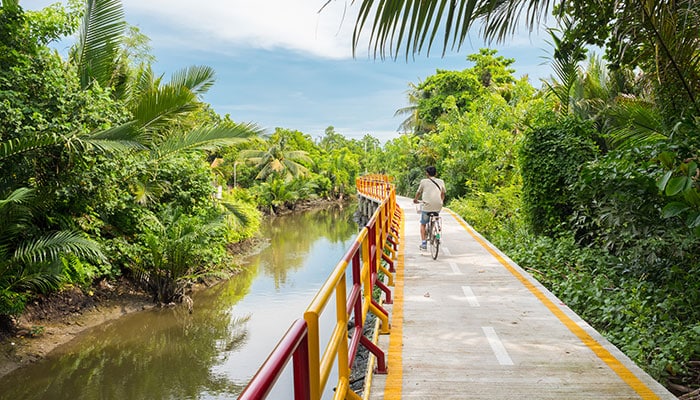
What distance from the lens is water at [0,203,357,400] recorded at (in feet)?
29.0

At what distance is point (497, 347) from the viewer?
5469 mm

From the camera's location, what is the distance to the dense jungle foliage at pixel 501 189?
523cm

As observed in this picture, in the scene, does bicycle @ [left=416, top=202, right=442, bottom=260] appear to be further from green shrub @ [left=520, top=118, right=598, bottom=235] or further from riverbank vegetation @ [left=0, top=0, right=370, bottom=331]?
riverbank vegetation @ [left=0, top=0, right=370, bottom=331]

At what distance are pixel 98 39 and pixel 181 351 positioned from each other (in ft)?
22.5

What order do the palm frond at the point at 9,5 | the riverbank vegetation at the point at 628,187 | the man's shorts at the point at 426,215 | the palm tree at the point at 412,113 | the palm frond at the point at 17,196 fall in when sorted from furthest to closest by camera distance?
the palm tree at the point at 412,113
the man's shorts at the point at 426,215
the palm frond at the point at 9,5
the palm frond at the point at 17,196
the riverbank vegetation at the point at 628,187

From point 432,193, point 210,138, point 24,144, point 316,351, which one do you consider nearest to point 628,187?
point 432,193

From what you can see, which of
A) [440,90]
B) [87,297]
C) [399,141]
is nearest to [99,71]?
Answer: [87,297]

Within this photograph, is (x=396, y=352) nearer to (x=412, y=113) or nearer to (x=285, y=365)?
(x=285, y=365)

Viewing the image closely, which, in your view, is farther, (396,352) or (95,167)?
(95,167)

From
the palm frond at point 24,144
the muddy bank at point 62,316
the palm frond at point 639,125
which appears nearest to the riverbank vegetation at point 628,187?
the palm frond at point 639,125

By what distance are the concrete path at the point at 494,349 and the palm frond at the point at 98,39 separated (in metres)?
8.18

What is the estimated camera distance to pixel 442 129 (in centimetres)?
3195

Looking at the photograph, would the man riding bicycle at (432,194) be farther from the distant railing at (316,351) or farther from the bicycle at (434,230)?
the distant railing at (316,351)

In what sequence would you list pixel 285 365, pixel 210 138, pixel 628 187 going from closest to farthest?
pixel 285 365, pixel 628 187, pixel 210 138
